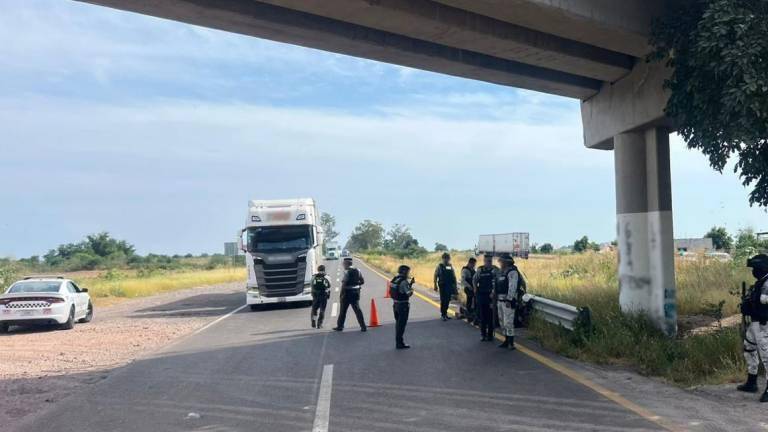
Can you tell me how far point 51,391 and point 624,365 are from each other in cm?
812

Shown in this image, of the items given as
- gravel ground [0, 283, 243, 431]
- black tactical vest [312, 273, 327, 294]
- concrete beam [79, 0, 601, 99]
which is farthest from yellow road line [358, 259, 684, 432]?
gravel ground [0, 283, 243, 431]

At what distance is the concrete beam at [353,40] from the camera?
9.00 m

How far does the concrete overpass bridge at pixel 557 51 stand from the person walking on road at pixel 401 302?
13.1ft

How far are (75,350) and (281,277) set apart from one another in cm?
822

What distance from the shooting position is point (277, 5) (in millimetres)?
9125

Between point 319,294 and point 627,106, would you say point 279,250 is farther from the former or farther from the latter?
point 627,106

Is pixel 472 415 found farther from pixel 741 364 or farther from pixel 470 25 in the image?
pixel 470 25

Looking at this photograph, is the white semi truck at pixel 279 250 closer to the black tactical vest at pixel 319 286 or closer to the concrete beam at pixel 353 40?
the black tactical vest at pixel 319 286

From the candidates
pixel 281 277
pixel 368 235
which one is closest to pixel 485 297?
pixel 281 277

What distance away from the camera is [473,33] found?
10023 mm

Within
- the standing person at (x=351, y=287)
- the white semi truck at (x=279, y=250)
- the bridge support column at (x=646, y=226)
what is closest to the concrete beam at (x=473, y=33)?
the bridge support column at (x=646, y=226)

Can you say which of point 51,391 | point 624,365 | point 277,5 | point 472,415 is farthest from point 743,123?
point 51,391

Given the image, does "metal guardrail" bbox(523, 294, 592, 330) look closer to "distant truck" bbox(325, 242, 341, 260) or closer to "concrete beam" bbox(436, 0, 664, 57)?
"concrete beam" bbox(436, 0, 664, 57)

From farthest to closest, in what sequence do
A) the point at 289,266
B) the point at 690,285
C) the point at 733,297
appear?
1. the point at 289,266
2. the point at 690,285
3. the point at 733,297
